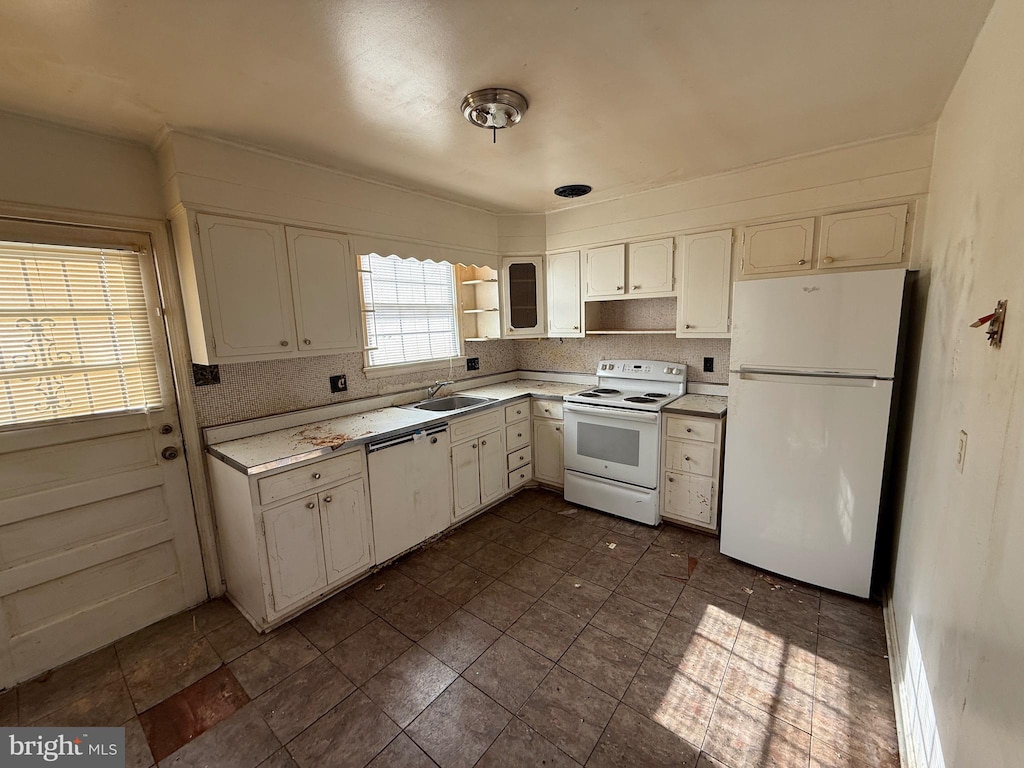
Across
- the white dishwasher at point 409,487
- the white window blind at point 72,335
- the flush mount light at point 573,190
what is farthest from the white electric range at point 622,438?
the white window blind at point 72,335

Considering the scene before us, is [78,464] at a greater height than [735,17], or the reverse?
[735,17]

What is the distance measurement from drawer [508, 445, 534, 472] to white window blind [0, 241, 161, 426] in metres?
2.32

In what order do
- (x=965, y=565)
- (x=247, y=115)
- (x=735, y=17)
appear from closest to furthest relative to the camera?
(x=965, y=565), (x=735, y=17), (x=247, y=115)

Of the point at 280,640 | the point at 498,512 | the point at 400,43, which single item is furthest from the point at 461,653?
the point at 400,43

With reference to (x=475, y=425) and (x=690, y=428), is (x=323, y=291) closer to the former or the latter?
(x=475, y=425)

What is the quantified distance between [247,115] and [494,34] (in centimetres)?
118

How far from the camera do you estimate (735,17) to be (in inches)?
50.4

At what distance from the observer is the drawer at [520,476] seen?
350cm

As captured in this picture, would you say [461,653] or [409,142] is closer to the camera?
[461,653]

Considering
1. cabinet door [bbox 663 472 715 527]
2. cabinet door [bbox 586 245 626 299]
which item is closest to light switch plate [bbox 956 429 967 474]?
cabinet door [bbox 663 472 715 527]

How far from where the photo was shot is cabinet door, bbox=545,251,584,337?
3.51 meters

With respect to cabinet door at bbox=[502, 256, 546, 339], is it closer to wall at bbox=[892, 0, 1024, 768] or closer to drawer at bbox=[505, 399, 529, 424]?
drawer at bbox=[505, 399, 529, 424]

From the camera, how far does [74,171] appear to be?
1.86 metres

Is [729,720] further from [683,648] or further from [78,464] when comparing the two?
[78,464]
